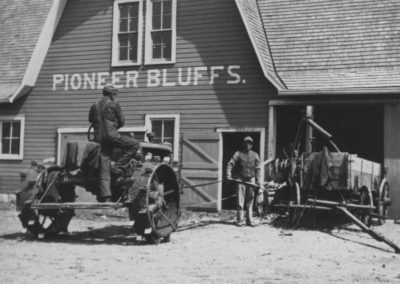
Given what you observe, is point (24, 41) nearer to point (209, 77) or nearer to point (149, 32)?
point (149, 32)

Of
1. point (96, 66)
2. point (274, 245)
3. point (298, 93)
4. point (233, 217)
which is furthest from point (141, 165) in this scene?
point (96, 66)

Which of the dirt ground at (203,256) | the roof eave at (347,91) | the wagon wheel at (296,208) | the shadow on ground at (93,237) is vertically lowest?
the shadow on ground at (93,237)

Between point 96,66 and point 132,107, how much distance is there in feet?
5.47

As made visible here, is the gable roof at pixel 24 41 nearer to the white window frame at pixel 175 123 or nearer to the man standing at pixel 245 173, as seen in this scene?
the white window frame at pixel 175 123

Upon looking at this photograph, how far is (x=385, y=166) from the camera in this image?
1267 cm

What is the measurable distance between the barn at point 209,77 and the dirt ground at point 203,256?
11.6 ft

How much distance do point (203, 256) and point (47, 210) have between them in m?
Result: 2.84

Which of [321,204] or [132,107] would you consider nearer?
[321,204]

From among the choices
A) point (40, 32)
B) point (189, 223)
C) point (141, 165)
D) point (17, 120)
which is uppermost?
point (40, 32)

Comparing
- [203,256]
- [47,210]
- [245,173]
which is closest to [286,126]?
[245,173]

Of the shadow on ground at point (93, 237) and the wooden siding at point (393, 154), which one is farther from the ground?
the wooden siding at point (393, 154)

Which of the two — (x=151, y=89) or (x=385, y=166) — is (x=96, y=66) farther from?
(x=385, y=166)

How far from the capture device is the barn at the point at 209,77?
13.6m

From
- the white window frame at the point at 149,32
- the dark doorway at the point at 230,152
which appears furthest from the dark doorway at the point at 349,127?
the white window frame at the point at 149,32
